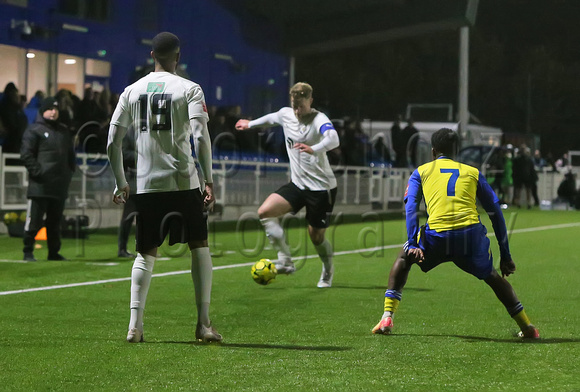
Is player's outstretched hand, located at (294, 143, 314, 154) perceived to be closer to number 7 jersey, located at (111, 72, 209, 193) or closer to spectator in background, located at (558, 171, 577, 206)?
number 7 jersey, located at (111, 72, 209, 193)

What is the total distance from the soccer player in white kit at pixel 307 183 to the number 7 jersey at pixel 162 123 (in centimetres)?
370

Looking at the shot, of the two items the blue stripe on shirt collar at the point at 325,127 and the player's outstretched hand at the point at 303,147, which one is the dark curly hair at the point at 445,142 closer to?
the player's outstretched hand at the point at 303,147

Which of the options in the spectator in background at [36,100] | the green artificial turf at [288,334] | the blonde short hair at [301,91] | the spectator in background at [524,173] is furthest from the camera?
the spectator in background at [524,173]

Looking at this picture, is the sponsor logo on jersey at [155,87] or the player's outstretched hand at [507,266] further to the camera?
the player's outstretched hand at [507,266]

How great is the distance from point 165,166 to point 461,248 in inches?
80.5

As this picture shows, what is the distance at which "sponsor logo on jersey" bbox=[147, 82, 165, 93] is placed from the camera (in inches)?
251

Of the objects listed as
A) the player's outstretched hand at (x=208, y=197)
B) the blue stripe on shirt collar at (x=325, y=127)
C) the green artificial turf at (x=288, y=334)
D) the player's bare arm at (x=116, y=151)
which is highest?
the blue stripe on shirt collar at (x=325, y=127)

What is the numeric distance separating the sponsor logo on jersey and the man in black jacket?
657 cm

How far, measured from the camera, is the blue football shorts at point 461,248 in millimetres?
6703

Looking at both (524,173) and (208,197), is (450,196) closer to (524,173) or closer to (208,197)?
(208,197)

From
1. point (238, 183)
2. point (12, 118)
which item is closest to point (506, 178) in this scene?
point (238, 183)

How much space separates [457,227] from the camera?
6.78 m

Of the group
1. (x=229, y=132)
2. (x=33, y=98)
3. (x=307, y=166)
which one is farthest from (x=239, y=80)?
(x=307, y=166)

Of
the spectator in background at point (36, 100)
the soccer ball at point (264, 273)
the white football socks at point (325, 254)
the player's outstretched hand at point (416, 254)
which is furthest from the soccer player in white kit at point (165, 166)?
the spectator in background at point (36, 100)
